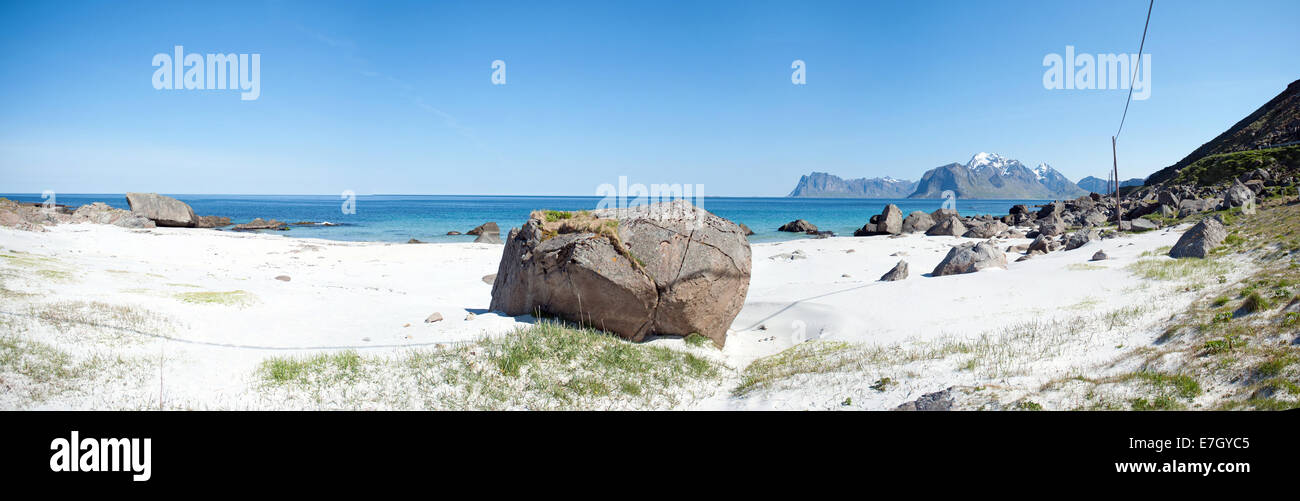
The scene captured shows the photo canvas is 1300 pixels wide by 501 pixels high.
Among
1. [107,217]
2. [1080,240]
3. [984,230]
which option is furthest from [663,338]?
[107,217]

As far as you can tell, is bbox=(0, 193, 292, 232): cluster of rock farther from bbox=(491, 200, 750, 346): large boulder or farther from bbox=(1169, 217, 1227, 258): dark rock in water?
bbox=(1169, 217, 1227, 258): dark rock in water

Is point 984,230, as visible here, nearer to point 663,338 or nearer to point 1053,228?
Answer: point 1053,228

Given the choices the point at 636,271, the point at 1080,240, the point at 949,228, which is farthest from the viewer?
the point at 949,228

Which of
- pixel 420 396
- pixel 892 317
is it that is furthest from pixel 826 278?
pixel 420 396

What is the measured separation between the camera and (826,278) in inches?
830

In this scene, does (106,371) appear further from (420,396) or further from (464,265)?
(464,265)

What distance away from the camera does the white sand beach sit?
644 cm

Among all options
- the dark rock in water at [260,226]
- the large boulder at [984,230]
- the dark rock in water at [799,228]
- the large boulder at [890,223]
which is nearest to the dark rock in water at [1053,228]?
the large boulder at [984,230]

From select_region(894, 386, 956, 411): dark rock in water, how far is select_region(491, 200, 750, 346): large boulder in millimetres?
4257

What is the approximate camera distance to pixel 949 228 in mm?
38562

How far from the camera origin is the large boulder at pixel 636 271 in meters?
9.45

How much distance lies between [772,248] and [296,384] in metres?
28.9

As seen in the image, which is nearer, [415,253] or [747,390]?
[747,390]

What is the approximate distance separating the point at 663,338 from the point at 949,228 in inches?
1380
